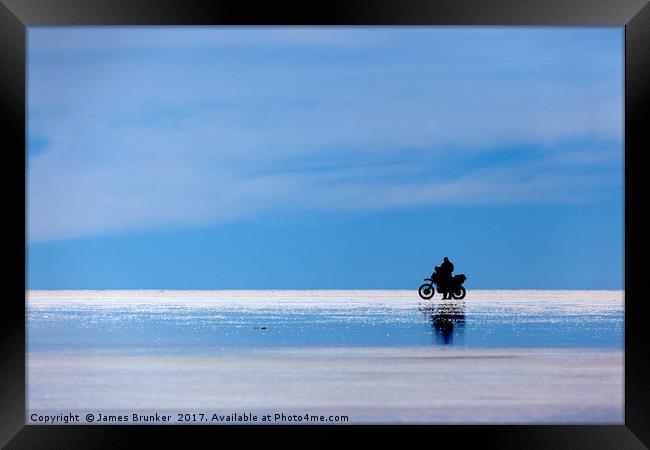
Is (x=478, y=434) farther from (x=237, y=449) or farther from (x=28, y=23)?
(x=28, y=23)

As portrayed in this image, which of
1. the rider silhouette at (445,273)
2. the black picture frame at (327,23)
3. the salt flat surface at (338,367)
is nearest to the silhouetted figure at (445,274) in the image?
the rider silhouette at (445,273)

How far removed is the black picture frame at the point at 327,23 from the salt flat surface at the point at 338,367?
35 centimetres

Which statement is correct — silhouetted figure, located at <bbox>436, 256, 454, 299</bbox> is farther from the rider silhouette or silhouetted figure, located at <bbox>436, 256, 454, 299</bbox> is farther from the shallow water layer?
the shallow water layer

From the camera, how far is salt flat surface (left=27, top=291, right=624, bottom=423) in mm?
3897

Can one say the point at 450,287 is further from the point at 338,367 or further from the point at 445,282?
the point at 338,367

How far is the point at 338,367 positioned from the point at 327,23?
7.51ft

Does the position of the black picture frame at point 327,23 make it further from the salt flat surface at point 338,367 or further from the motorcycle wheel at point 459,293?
the motorcycle wheel at point 459,293

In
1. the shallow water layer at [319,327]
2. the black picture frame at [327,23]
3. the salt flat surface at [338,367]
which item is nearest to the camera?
the black picture frame at [327,23]

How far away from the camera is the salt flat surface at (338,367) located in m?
3.90

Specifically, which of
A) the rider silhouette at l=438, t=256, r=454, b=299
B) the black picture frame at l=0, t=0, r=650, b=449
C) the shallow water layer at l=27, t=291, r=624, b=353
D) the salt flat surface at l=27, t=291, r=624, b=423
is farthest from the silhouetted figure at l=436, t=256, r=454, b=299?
the black picture frame at l=0, t=0, r=650, b=449

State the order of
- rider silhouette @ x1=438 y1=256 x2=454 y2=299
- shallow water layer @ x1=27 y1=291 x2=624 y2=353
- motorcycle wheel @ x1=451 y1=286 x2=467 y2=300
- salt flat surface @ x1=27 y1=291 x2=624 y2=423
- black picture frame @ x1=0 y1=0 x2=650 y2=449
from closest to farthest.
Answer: black picture frame @ x1=0 y1=0 x2=650 y2=449
salt flat surface @ x1=27 y1=291 x2=624 y2=423
shallow water layer @ x1=27 y1=291 x2=624 y2=353
rider silhouette @ x1=438 y1=256 x2=454 y2=299
motorcycle wheel @ x1=451 y1=286 x2=467 y2=300

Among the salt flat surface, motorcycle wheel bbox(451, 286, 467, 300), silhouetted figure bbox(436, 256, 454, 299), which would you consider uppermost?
silhouetted figure bbox(436, 256, 454, 299)

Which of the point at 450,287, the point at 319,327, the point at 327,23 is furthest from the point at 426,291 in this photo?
the point at 327,23

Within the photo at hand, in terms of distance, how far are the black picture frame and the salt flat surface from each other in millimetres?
354
